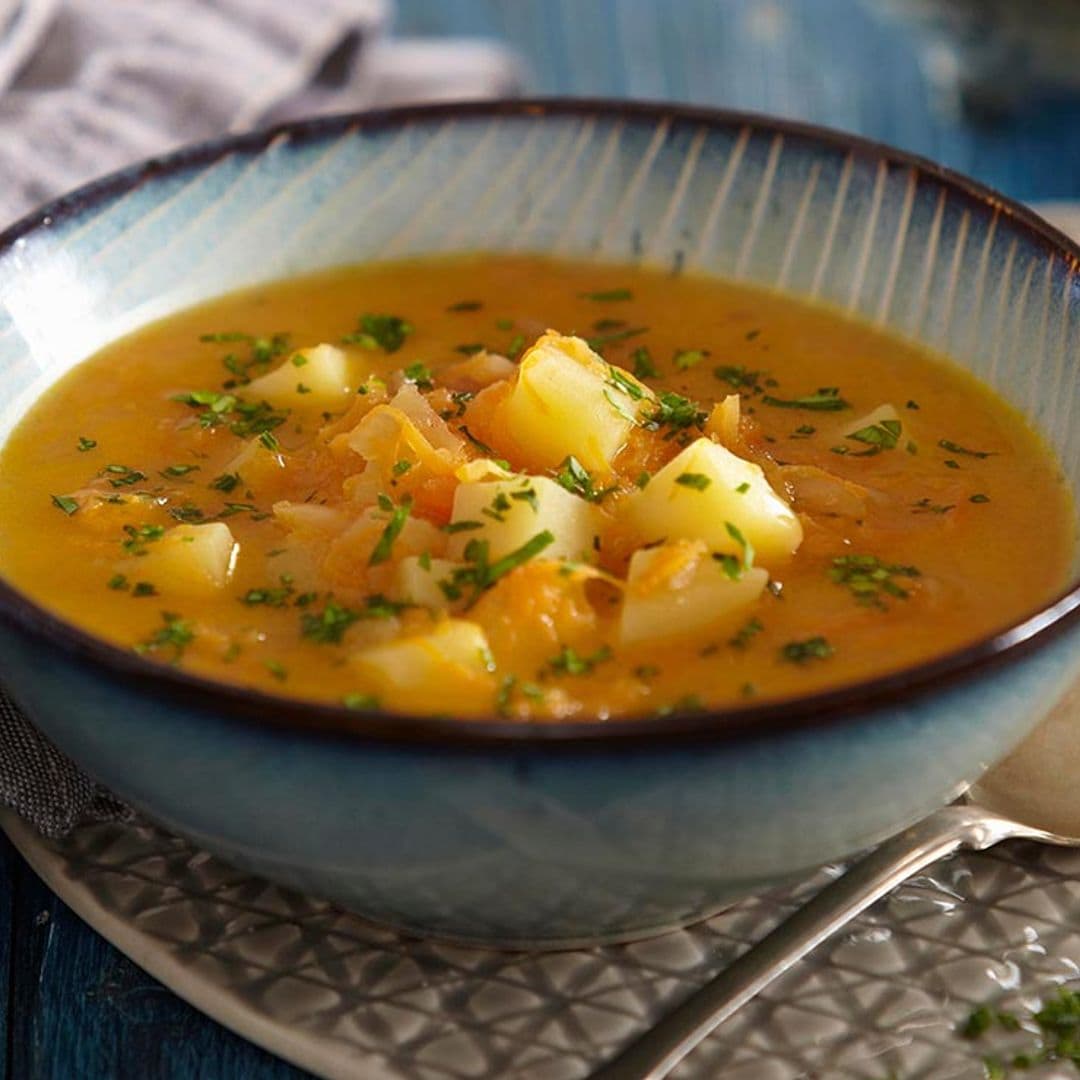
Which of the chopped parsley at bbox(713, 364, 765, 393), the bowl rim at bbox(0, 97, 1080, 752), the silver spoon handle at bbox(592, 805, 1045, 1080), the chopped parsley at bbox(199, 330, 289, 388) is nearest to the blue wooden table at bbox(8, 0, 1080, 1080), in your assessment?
the chopped parsley at bbox(713, 364, 765, 393)

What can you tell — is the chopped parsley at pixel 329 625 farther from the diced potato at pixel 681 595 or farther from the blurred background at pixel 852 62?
the blurred background at pixel 852 62

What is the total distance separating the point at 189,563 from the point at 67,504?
408mm

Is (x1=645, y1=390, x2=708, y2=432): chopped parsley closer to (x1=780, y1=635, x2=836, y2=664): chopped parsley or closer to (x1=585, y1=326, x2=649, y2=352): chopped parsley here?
(x1=585, y1=326, x2=649, y2=352): chopped parsley

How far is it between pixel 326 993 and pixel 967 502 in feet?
4.46

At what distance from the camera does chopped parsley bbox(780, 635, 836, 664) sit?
250cm

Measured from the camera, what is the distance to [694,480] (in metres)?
2.69

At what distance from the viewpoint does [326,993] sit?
8.42 feet

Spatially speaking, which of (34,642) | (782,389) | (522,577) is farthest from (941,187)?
(34,642)

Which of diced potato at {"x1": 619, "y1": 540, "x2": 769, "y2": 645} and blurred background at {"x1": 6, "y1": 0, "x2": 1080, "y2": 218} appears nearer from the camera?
diced potato at {"x1": 619, "y1": 540, "x2": 769, "y2": 645}

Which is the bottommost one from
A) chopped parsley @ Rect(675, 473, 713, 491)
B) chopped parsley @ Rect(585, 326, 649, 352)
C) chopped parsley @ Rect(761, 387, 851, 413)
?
chopped parsley @ Rect(585, 326, 649, 352)

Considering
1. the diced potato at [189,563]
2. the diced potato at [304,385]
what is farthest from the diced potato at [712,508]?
the diced potato at [304,385]

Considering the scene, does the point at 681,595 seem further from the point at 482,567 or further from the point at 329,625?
the point at 329,625

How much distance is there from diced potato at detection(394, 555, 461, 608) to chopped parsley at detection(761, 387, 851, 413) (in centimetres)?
99

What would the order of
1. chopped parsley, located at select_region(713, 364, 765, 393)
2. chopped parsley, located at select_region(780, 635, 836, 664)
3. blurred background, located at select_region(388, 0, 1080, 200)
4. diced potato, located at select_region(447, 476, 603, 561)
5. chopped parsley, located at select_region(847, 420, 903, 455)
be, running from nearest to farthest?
chopped parsley, located at select_region(780, 635, 836, 664) < diced potato, located at select_region(447, 476, 603, 561) < chopped parsley, located at select_region(847, 420, 903, 455) < chopped parsley, located at select_region(713, 364, 765, 393) < blurred background, located at select_region(388, 0, 1080, 200)
